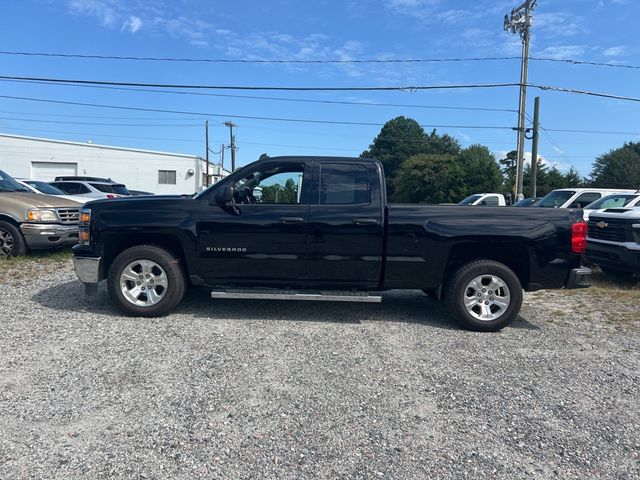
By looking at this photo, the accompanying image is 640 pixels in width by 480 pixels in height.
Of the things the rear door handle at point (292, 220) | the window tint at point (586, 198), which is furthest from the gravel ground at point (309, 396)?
the window tint at point (586, 198)

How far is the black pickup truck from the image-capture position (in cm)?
529

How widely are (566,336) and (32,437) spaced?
5100 mm

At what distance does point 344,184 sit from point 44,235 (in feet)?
20.2

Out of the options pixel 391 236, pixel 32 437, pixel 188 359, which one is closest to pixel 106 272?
pixel 188 359

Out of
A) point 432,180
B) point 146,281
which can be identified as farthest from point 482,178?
point 146,281

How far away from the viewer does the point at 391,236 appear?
5.29 meters

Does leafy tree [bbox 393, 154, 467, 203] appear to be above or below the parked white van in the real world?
above

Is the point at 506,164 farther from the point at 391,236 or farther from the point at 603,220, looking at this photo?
the point at 391,236

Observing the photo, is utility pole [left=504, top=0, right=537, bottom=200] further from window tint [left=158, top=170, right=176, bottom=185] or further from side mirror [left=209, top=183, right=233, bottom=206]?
window tint [left=158, top=170, right=176, bottom=185]

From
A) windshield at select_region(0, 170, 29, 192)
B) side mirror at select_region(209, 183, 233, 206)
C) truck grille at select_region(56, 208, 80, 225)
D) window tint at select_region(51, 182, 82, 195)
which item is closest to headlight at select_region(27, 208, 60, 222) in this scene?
truck grille at select_region(56, 208, 80, 225)

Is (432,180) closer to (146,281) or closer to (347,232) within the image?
(347,232)

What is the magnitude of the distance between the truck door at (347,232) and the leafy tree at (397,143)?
7338cm

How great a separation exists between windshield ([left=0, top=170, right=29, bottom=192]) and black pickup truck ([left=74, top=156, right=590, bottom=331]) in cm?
523

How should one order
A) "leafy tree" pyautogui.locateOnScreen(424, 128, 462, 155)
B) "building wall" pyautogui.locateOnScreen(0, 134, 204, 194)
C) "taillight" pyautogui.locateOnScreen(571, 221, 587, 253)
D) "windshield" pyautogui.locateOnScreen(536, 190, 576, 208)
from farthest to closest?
"leafy tree" pyautogui.locateOnScreen(424, 128, 462, 155)
"building wall" pyautogui.locateOnScreen(0, 134, 204, 194)
"windshield" pyautogui.locateOnScreen(536, 190, 576, 208)
"taillight" pyautogui.locateOnScreen(571, 221, 587, 253)
